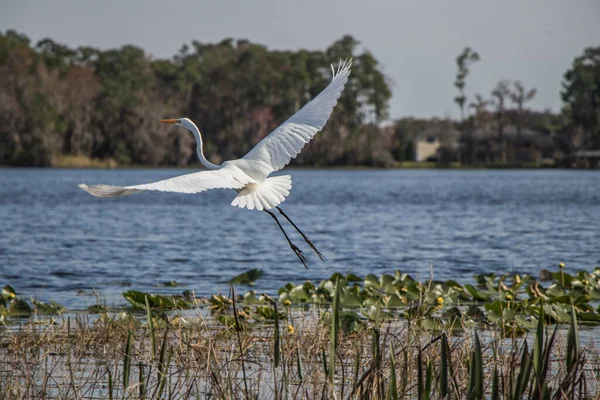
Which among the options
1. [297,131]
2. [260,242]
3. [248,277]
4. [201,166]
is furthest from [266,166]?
[201,166]

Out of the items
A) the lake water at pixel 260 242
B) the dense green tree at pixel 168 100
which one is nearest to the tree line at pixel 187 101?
the dense green tree at pixel 168 100

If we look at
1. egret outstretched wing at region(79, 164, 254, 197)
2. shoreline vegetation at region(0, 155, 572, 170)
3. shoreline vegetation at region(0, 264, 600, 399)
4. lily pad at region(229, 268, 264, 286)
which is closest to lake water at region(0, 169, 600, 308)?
lily pad at region(229, 268, 264, 286)

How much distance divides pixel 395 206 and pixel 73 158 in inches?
2073

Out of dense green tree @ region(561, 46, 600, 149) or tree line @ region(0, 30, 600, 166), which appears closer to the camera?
tree line @ region(0, 30, 600, 166)

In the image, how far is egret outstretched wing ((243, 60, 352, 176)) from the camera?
885 cm

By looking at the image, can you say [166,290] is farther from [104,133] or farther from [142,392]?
[104,133]

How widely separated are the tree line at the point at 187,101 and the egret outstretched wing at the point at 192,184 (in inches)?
3005

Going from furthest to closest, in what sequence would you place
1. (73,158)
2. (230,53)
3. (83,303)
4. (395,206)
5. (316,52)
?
(230,53), (316,52), (73,158), (395,206), (83,303)

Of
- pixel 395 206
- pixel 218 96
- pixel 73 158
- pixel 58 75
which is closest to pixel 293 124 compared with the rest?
pixel 395 206

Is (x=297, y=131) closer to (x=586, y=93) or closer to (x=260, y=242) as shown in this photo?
(x=260, y=242)

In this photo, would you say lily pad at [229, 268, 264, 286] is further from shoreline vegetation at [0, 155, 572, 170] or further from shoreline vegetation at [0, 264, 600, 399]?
shoreline vegetation at [0, 155, 572, 170]

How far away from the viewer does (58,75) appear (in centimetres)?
8925

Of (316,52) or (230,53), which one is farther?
(230,53)

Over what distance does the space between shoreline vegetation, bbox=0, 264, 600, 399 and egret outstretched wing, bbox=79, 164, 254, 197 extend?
2.64 feet
